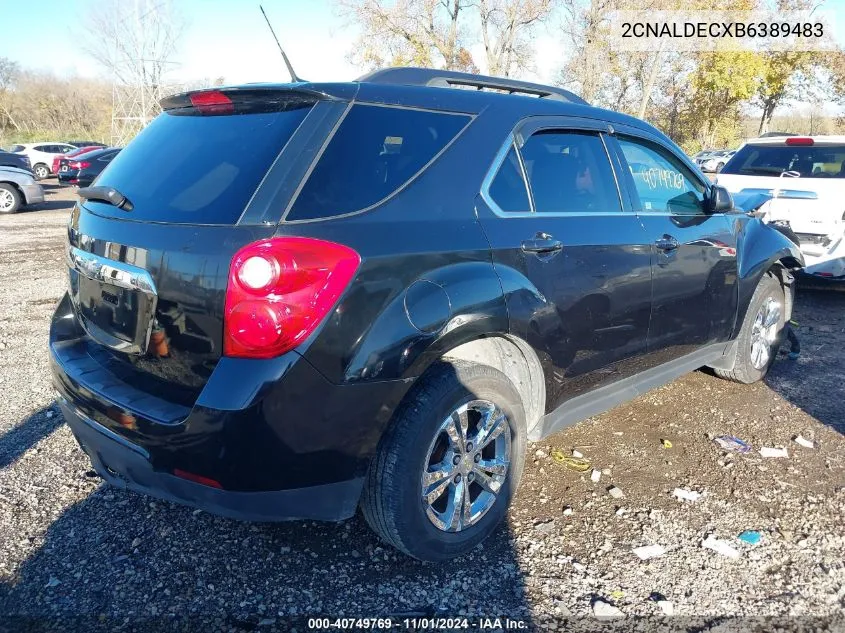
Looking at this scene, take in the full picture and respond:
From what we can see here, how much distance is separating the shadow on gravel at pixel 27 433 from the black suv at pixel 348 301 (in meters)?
1.07

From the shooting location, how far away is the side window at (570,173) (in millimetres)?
2850

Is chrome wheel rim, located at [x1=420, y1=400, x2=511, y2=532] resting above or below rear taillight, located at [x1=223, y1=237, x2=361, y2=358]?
below

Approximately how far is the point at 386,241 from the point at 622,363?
1.66 meters

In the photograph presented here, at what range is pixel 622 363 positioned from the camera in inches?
127

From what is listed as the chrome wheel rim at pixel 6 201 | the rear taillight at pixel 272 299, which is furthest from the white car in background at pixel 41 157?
the rear taillight at pixel 272 299

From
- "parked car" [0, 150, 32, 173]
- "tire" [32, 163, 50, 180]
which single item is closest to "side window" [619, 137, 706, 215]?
"parked car" [0, 150, 32, 173]

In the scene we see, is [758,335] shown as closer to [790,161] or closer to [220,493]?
[220,493]

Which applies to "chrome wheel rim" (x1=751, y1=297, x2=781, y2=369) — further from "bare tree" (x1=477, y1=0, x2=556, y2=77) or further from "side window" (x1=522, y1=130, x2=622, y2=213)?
"bare tree" (x1=477, y1=0, x2=556, y2=77)

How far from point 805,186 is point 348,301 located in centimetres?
686

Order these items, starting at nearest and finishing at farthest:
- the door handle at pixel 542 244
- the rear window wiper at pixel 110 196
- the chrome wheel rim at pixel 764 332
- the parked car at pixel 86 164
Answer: the rear window wiper at pixel 110 196 < the door handle at pixel 542 244 < the chrome wheel rim at pixel 764 332 < the parked car at pixel 86 164

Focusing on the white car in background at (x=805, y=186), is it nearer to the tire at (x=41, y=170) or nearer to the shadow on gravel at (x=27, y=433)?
the shadow on gravel at (x=27, y=433)

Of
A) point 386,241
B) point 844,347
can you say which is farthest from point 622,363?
point 844,347

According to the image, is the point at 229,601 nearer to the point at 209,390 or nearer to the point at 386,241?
the point at 209,390

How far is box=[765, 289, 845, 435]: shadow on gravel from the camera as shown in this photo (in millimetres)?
4215
